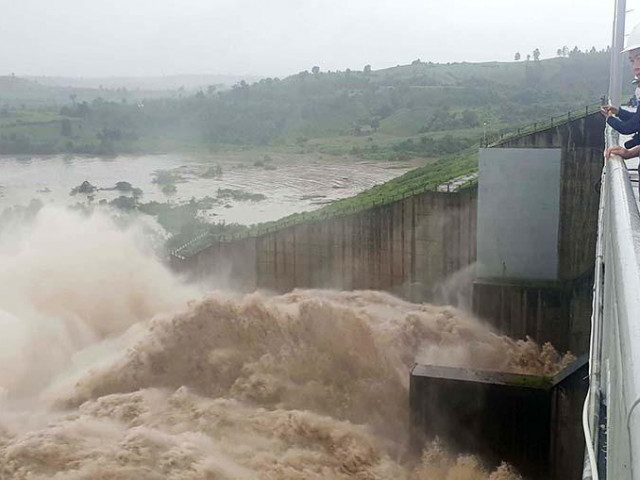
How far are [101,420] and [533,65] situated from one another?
8090cm

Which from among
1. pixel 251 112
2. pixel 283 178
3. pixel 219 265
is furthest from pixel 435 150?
pixel 219 265

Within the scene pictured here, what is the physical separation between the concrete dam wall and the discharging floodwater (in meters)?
15.3

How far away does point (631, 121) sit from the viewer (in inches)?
201

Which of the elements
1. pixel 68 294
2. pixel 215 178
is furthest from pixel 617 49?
pixel 215 178

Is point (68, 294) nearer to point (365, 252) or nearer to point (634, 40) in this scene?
point (365, 252)

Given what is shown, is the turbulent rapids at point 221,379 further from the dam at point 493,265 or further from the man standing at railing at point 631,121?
the man standing at railing at point 631,121

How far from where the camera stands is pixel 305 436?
11.6 metres

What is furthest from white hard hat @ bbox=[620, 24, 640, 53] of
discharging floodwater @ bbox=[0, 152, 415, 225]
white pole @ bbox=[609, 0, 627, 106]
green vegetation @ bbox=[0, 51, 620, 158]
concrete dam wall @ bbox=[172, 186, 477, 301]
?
green vegetation @ bbox=[0, 51, 620, 158]

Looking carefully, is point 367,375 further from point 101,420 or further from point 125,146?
point 125,146

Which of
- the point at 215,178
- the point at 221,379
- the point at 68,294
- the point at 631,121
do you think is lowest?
the point at 221,379

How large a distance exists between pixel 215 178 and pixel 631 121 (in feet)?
145

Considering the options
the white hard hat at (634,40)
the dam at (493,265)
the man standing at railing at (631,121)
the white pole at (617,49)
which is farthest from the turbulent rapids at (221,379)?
the white hard hat at (634,40)

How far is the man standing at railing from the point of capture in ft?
14.4

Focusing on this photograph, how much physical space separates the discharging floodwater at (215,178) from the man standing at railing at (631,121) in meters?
28.7
